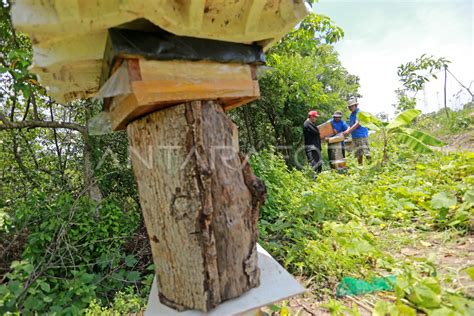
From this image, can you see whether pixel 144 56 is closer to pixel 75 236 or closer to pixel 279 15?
pixel 279 15

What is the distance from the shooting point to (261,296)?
0.96 meters

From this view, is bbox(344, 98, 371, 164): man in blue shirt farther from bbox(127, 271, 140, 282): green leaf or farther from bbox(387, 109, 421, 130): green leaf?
bbox(127, 271, 140, 282): green leaf

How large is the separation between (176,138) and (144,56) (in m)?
0.26

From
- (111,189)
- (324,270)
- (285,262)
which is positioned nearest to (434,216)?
(324,270)

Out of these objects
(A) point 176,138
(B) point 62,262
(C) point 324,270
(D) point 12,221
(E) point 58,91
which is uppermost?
(E) point 58,91

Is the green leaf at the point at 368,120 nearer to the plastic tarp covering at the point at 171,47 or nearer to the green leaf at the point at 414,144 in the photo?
the green leaf at the point at 414,144

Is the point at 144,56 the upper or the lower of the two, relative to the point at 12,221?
upper

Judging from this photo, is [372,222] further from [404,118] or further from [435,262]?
[404,118]

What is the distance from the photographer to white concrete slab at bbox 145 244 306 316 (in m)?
0.91

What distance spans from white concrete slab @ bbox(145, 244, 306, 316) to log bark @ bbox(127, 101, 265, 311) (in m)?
0.02

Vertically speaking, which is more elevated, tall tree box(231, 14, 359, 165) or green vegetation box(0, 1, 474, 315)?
tall tree box(231, 14, 359, 165)

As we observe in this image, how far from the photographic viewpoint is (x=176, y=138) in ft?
3.02

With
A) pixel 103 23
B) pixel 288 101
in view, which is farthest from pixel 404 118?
pixel 103 23

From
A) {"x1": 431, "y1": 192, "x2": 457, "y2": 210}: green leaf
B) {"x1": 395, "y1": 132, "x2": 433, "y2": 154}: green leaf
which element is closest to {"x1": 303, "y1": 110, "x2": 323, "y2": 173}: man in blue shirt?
{"x1": 395, "y1": 132, "x2": 433, "y2": 154}: green leaf
